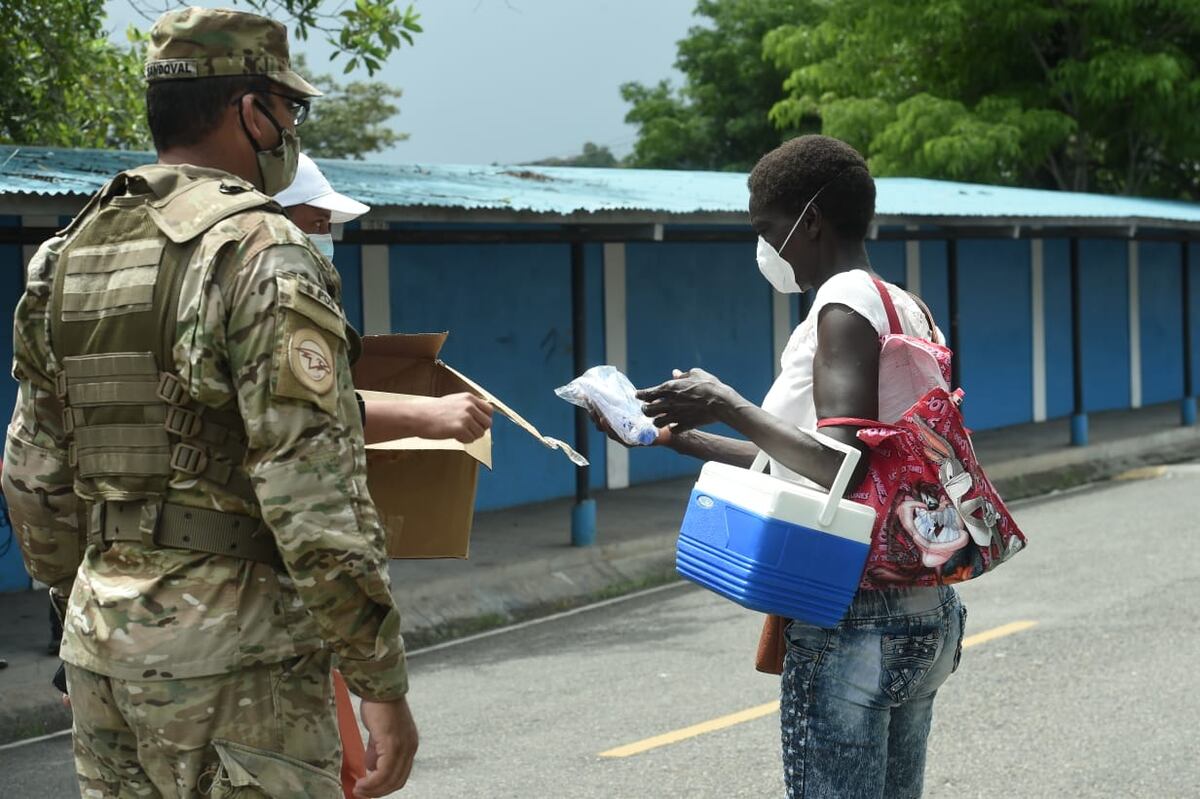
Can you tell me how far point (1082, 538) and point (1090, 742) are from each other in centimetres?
530

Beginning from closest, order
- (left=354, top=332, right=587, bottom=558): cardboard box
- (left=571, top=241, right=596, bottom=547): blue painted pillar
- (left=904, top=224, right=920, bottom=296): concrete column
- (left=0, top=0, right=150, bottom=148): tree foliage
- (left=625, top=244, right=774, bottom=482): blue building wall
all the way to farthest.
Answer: (left=354, top=332, right=587, bottom=558): cardboard box < (left=571, top=241, right=596, bottom=547): blue painted pillar < (left=0, top=0, right=150, bottom=148): tree foliage < (left=625, top=244, right=774, bottom=482): blue building wall < (left=904, top=224, right=920, bottom=296): concrete column

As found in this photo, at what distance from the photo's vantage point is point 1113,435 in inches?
650

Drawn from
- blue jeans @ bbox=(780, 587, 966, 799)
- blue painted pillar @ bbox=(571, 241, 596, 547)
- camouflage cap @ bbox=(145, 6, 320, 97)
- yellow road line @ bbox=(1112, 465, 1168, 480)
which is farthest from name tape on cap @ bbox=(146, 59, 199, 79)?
yellow road line @ bbox=(1112, 465, 1168, 480)

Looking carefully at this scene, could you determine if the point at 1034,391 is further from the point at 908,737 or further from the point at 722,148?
the point at 722,148

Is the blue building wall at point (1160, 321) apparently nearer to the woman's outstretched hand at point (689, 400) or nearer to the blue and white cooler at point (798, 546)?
the woman's outstretched hand at point (689, 400)

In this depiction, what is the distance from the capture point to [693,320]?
45.3ft

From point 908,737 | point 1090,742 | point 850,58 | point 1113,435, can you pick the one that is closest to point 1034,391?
point 1113,435

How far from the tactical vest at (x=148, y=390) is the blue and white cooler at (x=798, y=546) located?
2.83 feet

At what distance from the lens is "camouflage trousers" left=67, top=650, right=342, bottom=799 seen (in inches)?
94.0

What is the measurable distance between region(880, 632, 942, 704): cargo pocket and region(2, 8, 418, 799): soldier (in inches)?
37.1

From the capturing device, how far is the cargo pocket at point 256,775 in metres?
2.37

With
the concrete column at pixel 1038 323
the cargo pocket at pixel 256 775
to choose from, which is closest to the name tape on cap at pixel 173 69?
the cargo pocket at pixel 256 775

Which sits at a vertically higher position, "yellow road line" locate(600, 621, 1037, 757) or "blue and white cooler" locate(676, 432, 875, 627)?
"blue and white cooler" locate(676, 432, 875, 627)

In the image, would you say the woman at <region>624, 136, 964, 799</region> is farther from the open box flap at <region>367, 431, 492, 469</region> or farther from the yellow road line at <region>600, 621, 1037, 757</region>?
the yellow road line at <region>600, 621, 1037, 757</region>
